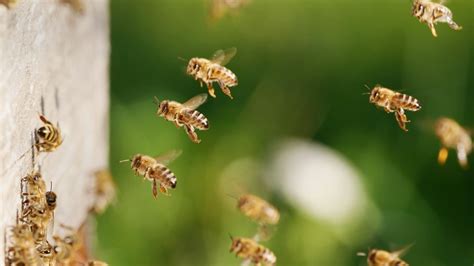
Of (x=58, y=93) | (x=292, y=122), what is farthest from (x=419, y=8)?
(x=292, y=122)

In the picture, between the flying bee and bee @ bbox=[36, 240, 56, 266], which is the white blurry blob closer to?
the flying bee

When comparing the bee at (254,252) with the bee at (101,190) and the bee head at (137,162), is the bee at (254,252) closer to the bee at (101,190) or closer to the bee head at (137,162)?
the bee head at (137,162)

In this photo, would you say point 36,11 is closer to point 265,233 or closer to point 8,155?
point 8,155

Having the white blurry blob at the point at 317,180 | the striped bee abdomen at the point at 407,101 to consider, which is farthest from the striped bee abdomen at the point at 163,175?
the white blurry blob at the point at 317,180

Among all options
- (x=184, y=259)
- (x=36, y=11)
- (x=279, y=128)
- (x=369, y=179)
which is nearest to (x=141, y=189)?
(x=184, y=259)

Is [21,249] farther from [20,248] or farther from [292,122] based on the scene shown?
[292,122]
